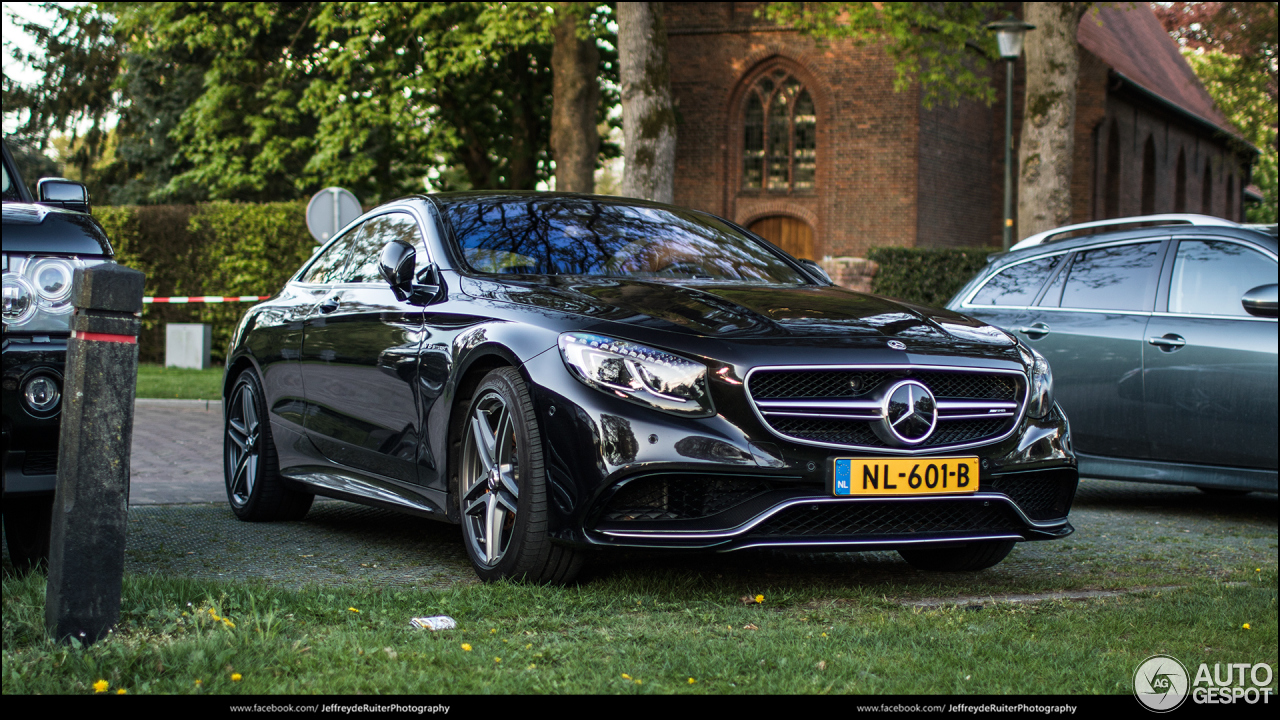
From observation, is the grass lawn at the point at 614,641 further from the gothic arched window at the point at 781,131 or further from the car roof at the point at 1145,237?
the gothic arched window at the point at 781,131

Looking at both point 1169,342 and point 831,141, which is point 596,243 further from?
point 831,141

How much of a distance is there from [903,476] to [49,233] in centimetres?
295

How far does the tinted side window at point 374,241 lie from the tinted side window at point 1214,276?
14.5ft

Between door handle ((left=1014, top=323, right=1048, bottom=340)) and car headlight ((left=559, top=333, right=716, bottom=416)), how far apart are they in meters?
4.45

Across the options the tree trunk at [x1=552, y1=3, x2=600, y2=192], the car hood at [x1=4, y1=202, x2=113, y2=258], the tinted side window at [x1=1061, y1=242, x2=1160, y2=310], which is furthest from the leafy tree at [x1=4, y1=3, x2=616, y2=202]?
the car hood at [x1=4, y1=202, x2=113, y2=258]

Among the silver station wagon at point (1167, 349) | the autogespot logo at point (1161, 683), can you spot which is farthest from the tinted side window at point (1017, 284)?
the autogespot logo at point (1161, 683)

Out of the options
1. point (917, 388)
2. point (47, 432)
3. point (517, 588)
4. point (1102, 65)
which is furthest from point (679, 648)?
point (1102, 65)

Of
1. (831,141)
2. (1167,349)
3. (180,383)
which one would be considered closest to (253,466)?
(1167,349)

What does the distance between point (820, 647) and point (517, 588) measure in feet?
3.72

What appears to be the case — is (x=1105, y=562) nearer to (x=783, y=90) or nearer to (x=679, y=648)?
(x=679, y=648)

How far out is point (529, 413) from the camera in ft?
14.6

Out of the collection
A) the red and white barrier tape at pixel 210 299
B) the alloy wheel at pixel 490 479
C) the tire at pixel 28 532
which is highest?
the red and white barrier tape at pixel 210 299

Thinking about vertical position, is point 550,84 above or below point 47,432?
above

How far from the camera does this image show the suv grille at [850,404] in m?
4.33
